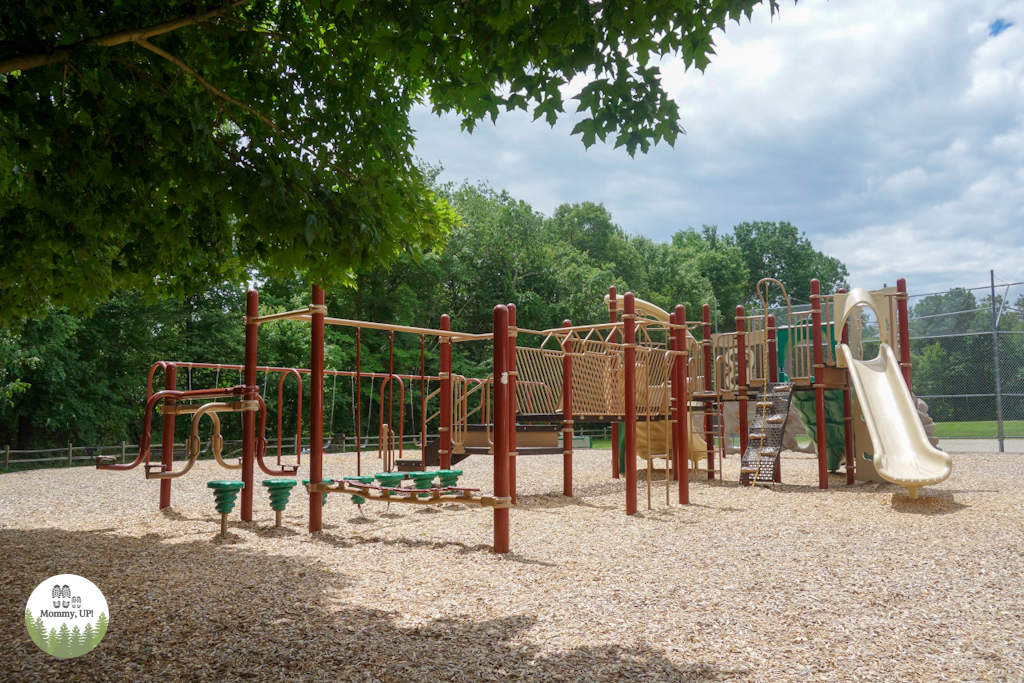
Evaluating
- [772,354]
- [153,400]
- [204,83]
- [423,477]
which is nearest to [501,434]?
[423,477]

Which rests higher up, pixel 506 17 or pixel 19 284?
pixel 506 17

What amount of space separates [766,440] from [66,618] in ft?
35.6

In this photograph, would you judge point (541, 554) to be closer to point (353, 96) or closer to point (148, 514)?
point (353, 96)

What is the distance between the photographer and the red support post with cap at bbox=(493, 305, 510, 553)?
6746 mm

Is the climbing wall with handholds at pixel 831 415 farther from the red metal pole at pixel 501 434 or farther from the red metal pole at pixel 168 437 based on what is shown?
the red metal pole at pixel 168 437

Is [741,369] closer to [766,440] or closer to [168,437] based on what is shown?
[766,440]

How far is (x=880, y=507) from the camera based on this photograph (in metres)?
9.38

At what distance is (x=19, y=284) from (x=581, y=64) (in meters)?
6.75

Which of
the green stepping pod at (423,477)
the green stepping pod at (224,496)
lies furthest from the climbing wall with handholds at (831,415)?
the green stepping pod at (224,496)

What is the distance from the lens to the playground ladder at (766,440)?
12117 mm

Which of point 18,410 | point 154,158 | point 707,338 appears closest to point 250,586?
point 154,158

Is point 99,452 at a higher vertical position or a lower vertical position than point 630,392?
lower

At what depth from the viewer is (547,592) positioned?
17.1 feet

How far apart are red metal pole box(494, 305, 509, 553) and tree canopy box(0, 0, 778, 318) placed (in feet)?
5.91
